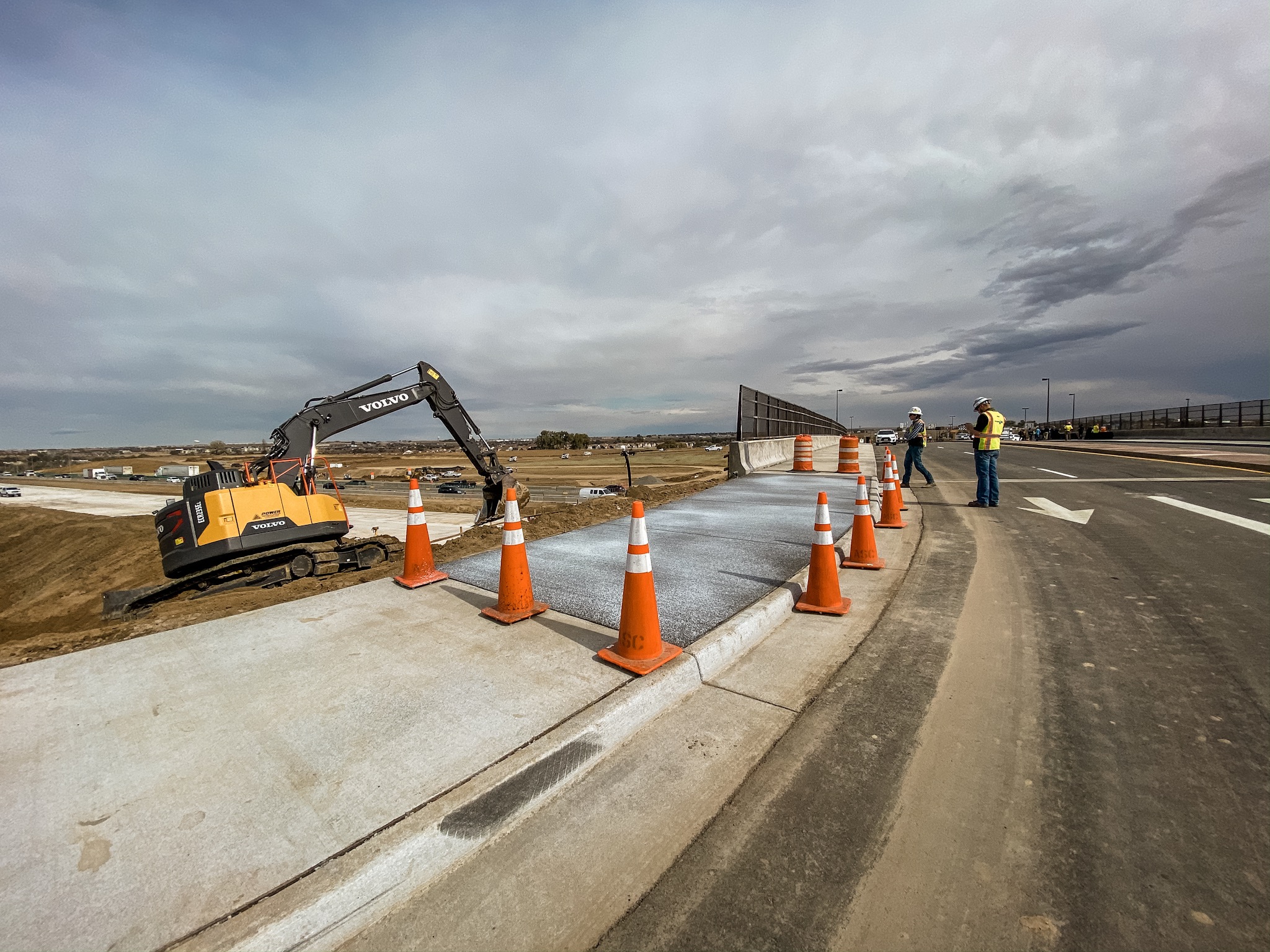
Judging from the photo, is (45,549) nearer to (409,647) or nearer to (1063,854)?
(409,647)

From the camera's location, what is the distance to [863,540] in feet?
17.9

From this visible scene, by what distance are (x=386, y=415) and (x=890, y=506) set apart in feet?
28.3

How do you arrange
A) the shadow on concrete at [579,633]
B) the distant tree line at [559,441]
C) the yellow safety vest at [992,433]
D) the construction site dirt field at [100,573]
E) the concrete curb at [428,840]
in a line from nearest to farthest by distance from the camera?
1. the concrete curb at [428,840]
2. the shadow on concrete at [579,633]
3. the construction site dirt field at [100,573]
4. the yellow safety vest at [992,433]
5. the distant tree line at [559,441]

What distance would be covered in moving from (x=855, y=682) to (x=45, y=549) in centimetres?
2770

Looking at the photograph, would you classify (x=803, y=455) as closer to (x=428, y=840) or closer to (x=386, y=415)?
(x=386, y=415)

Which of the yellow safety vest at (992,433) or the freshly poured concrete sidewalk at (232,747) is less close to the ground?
the yellow safety vest at (992,433)

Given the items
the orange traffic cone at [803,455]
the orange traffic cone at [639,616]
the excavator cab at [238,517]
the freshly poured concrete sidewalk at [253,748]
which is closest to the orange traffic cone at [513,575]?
the freshly poured concrete sidewalk at [253,748]

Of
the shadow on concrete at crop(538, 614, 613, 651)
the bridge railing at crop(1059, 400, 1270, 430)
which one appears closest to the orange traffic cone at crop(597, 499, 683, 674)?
the shadow on concrete at crop(538, 614, 613, 651)

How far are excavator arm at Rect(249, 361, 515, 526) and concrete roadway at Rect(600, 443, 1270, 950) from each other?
7864 mm

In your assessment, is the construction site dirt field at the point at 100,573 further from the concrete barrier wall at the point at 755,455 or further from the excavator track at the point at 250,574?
the concrete barrier wall at the point at 755,455

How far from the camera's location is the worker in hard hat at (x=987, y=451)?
898 centimetres

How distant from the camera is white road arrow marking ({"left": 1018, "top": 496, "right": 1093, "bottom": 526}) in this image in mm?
7594

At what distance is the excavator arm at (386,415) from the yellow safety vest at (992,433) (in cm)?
903

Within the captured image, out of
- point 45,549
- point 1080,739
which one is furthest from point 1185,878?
point 45,549
